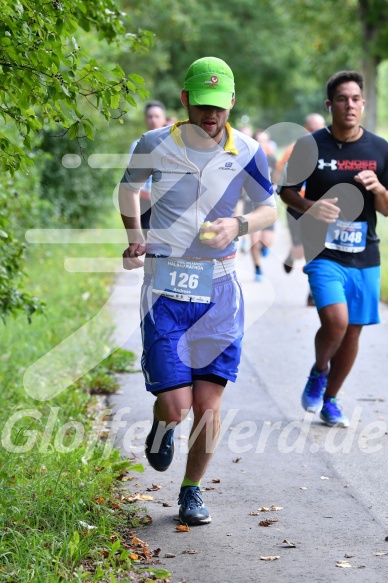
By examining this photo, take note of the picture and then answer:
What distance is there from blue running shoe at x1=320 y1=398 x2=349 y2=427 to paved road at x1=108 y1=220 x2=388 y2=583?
0.06 metres

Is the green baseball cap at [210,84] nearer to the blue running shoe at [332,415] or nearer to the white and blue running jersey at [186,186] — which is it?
the white and blue running jersey at [186,186]

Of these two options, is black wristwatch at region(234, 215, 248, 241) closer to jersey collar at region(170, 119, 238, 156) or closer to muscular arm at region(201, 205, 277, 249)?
muscular arm at region(201, 205, 277, 249)

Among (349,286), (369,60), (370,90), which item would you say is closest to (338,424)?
(349,286)

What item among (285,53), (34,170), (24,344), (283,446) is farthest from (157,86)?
(283,446)

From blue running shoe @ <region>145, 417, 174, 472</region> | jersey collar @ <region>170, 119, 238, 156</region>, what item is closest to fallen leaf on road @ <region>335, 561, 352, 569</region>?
blue running shoe @ <region>145, 417, 174, 472</region>

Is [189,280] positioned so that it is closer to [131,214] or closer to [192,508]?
[131,214]

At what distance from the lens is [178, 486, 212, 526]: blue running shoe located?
201 inches

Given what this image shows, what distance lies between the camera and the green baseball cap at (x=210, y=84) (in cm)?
485

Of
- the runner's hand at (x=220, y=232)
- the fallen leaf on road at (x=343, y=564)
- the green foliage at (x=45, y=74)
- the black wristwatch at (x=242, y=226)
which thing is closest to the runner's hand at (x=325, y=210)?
the black wristwatch at (x=242, y=226)

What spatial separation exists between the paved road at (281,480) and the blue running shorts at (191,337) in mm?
787

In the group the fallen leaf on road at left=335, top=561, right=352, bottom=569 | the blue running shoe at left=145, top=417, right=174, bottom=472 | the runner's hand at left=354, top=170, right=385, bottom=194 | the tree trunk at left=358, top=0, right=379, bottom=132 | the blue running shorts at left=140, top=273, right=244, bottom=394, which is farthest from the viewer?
the tree trunk at left=358, top=0, right=379, bottom=132

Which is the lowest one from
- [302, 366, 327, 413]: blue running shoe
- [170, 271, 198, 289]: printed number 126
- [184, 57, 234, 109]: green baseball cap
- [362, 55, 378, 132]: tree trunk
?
[302, 366, 327, 413]: blue running shoe

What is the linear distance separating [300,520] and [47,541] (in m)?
1.38

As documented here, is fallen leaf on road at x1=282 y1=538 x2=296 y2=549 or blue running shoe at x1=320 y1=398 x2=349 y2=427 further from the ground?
blue running shoe at x1=320 y1=398 x2=349 y2=427
